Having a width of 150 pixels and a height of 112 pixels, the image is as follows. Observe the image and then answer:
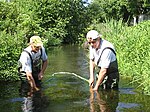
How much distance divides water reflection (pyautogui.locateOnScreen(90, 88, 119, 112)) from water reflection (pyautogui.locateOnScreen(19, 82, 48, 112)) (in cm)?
125

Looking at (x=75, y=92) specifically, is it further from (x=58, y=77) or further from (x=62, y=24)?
(x=62, y=24)

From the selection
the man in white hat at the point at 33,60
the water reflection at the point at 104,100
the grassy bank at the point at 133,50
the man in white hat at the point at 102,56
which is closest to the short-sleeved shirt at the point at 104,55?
the man in white hat at the point at 102,56

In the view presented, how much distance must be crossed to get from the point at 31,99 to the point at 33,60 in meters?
1.10

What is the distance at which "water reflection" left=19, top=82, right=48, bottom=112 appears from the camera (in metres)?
8.13

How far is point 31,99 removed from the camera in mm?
8984

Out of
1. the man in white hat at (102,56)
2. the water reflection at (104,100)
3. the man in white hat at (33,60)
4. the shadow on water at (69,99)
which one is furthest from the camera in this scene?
the man in white hat at (33,60)

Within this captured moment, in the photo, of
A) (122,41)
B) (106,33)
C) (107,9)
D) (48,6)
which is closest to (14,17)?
(106,33)

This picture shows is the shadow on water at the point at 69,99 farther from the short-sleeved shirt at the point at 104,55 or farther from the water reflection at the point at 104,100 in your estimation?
the short-sleeved shirt at the point at 104,55

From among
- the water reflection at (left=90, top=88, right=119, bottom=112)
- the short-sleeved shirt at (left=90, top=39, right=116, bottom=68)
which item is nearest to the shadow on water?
the water reflection at (left=90, top=88, right=119, bottom=112)

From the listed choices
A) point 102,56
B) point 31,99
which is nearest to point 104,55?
point 102,56

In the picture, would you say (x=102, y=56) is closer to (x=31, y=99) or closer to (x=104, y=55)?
(x=104, y=55)

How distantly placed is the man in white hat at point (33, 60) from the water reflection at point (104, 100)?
65.6 inches

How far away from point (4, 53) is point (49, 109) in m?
3.72

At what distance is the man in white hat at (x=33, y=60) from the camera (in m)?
8.90
